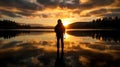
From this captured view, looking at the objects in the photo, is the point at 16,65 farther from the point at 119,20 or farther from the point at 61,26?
the point at 119,20

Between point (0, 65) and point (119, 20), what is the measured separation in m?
185

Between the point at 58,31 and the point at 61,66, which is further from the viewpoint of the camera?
the point at 58,31

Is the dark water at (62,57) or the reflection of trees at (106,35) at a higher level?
the dark water at (62,57)

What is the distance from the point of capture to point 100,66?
12945 mm

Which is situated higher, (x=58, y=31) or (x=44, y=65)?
(x=58, y=31)

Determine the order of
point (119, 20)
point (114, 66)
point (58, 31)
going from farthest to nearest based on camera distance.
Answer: point (119, 20) → point (58, 31) → point (114, 66)

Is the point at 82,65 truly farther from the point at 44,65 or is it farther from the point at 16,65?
the point at 16,65

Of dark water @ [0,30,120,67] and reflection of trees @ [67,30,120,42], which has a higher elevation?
dark water @ [0,30,120,67]

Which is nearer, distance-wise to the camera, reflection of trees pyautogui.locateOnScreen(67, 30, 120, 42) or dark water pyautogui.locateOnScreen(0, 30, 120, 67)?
dark water pyautogui.locateOnScreen(0, 30, 120, 67)

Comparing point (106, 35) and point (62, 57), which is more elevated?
point (62, 57)

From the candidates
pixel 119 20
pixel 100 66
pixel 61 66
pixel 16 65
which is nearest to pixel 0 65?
pixel 16 65

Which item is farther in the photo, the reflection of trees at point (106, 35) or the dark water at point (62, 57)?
the reflection of trees at point (106, 35)

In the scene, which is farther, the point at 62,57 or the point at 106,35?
the point at 106,35

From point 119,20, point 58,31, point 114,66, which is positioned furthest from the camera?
point 119,20
